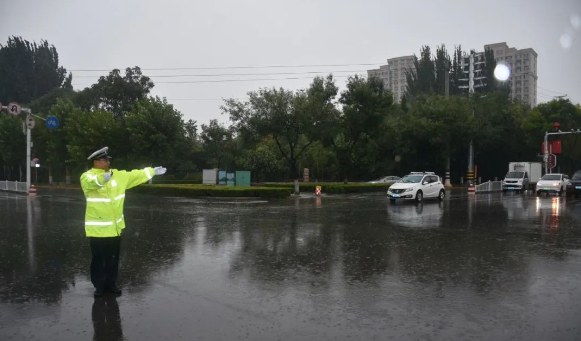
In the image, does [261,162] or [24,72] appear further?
[24,72]

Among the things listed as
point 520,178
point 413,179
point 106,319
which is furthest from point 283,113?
point 106,319

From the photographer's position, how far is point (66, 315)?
526cm

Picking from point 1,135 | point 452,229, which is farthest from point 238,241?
point 1,135

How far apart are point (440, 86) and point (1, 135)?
6475 centimetres

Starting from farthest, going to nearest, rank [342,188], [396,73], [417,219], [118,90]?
1. [396,73]
2. [118,90]
3. [342,188]
4. [417,219]

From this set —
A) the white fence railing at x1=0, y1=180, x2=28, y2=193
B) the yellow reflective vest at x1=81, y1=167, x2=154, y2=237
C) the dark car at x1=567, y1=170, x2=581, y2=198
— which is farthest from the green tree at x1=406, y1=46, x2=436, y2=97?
the yellow reflective vest at x1=81, y1=167, x2=154, y2=237

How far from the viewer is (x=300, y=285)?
662 centimetres

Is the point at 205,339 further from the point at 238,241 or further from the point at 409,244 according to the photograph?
the point at 409,244

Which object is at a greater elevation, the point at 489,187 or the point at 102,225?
the point at 102,225

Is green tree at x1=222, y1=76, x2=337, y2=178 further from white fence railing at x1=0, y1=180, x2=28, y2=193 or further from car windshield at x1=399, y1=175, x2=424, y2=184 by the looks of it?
white fence railing at x1=0, y1=180, x2=28, y2=193

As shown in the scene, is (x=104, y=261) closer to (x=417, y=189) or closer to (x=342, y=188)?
(x=417, y=189)

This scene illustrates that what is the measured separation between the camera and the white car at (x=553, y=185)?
104ft

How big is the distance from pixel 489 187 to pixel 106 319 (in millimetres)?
38635

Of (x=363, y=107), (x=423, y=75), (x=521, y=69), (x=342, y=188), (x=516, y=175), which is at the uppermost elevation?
(x=521, y=69)
